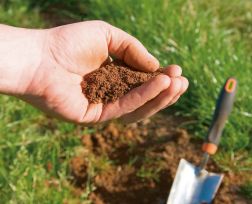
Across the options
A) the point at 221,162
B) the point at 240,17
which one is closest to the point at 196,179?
the point at 221,162

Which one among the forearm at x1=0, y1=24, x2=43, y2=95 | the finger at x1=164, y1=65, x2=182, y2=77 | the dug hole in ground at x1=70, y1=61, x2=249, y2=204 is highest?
the finger at x1=164, y1=65, x2=182, y2=77

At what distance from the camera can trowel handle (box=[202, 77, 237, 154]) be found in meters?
2.37

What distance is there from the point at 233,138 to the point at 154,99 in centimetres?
69

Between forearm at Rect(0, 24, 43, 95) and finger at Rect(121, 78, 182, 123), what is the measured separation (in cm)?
43

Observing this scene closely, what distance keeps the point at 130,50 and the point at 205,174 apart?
0.73 meters

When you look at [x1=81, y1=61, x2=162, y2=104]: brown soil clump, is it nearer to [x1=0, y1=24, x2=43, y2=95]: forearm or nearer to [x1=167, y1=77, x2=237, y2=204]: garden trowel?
[x1=0, y1=24, x2=43, y2=95]: forearm

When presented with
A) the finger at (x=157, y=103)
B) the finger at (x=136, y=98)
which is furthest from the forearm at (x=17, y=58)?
the finger at (x=157, y=103)


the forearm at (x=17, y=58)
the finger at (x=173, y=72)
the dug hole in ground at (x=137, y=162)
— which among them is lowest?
the dug hole in ground at (x=137, y=162)

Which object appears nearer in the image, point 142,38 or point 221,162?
point 221,162

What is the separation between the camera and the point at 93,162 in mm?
2617

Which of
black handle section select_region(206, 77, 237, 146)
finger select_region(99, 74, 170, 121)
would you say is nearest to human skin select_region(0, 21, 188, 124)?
finger select_region(99, 74, 170, 121)

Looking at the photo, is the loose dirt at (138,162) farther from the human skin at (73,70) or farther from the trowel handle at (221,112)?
the human skin at (73,70)

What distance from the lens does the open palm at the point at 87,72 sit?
207cm

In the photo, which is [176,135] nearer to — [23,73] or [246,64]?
[246,64]
